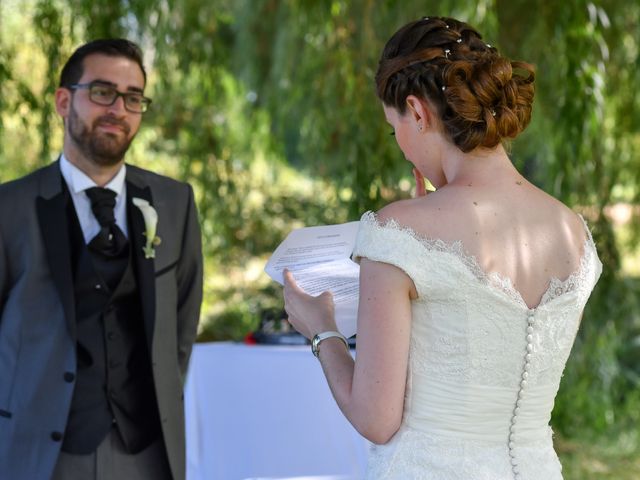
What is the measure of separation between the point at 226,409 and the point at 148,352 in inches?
40.7

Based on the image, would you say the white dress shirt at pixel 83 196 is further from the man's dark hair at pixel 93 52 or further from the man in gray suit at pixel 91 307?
the man's dark hair at pixel 93 52

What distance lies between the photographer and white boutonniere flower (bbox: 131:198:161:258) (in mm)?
2518

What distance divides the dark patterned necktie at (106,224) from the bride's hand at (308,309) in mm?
697

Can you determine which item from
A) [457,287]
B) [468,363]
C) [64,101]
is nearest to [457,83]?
[457,287]

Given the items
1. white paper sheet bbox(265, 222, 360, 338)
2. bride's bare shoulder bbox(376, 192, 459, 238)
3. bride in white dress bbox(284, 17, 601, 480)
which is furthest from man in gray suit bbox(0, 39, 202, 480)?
bride's bare shoulder bbox(376, 192, 459, 238)

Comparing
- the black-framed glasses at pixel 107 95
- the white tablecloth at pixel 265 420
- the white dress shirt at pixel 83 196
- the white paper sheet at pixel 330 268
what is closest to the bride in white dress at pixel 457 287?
the white paper sheet at pixel 330 268

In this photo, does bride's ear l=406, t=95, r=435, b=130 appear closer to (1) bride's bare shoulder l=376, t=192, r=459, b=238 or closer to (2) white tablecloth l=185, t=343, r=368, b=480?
(1) bride's bare shoulder l=376, t=192, r=459, b=238

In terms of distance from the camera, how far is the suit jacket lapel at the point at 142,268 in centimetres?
245

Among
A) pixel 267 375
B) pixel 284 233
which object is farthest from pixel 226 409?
pixel 284 233

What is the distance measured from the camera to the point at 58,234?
2402mm

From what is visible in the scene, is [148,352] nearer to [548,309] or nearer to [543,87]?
[548,309]

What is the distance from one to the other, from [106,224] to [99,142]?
0.73 ft

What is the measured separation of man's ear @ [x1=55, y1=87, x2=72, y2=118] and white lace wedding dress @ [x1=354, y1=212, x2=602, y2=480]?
121cm

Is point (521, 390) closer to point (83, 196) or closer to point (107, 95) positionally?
point (83, 196)
